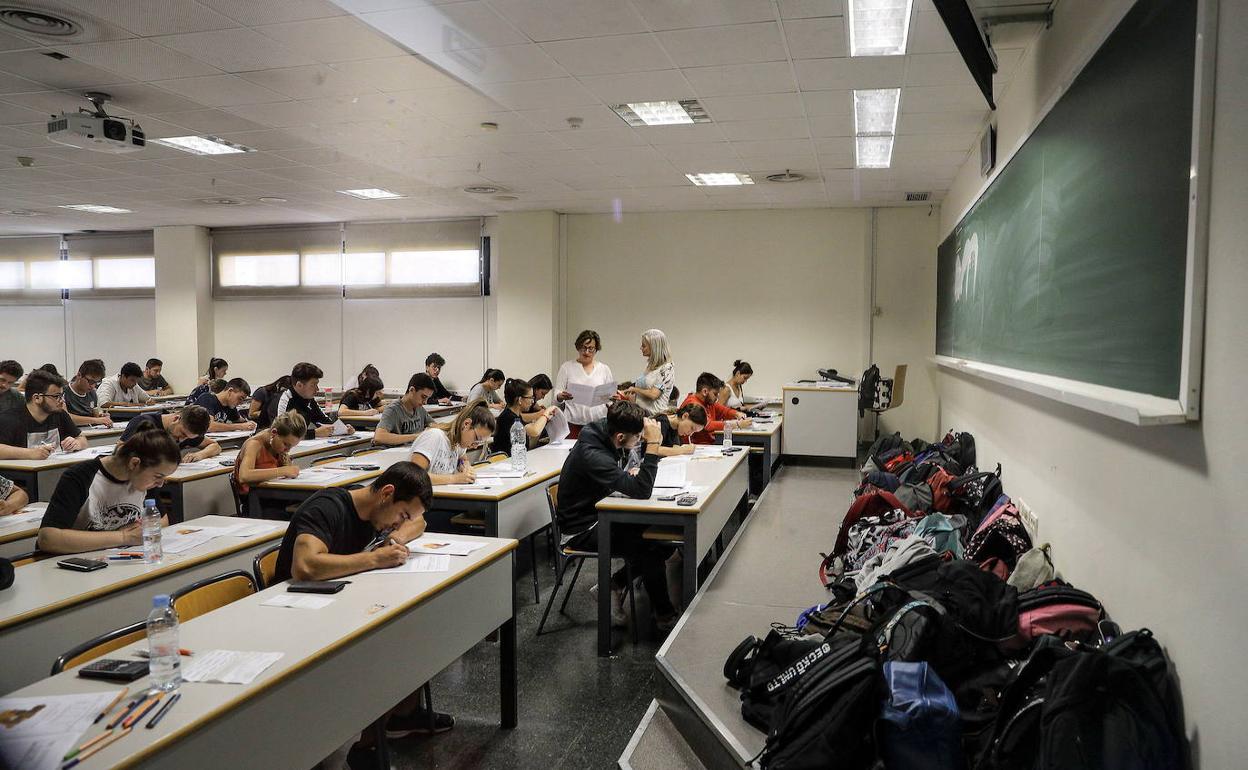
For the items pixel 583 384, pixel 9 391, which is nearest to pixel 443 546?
pixel 583 384

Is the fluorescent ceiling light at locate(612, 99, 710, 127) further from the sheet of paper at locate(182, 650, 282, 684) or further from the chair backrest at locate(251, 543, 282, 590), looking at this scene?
the sheet of paper at locate(182, 650, 282, 684)

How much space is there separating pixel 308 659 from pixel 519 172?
6552 mm

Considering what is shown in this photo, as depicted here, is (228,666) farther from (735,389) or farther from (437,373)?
(437,373)

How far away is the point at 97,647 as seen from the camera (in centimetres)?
214

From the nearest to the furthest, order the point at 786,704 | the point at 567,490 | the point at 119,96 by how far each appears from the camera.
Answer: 1. the point at 786,704
2. the point at 567,490
3. the point at 119,96

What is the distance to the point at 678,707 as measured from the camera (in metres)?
3.06

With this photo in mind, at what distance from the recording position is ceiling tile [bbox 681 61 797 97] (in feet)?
15.7

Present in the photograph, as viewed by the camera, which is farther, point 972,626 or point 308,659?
point 972,626

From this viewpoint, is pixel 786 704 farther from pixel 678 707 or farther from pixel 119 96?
pixel 119 96

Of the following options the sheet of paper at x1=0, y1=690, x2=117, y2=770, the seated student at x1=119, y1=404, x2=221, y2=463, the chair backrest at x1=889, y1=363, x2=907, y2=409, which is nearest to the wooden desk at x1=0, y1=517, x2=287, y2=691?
the sheet of paper at x1=0, y1=690, x2=117, y2=770

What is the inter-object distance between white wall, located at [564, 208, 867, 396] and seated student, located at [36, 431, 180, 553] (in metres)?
7.72

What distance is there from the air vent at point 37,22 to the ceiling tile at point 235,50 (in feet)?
1.32

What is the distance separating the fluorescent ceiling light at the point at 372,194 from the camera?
8914 mm

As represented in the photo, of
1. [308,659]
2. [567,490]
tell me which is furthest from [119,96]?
[308,659]
